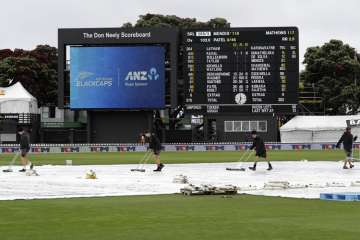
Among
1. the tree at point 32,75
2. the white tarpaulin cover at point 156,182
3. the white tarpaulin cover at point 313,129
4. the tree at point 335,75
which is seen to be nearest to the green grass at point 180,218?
the white tarpaulin cover at point 156,182

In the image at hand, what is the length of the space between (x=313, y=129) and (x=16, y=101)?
99.0 feet

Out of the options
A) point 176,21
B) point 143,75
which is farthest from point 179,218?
point 176,21

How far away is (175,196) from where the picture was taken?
20453 mm

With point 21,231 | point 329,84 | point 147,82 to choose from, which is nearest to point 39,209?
point 21,231

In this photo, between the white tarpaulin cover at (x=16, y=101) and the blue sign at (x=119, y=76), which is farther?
the white tarpaulin cover at (x=16, y=101)

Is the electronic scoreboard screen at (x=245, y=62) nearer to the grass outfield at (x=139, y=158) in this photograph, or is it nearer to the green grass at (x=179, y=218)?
the grass outfield at (x=139, y=158)

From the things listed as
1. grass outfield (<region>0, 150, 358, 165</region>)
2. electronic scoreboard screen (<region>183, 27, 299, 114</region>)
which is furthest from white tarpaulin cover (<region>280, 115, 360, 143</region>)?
grass outfield (<region>0, 150, 358, 165</region>)

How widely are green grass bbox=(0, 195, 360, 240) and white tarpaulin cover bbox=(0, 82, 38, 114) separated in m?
67.0

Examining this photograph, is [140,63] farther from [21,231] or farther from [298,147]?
[21,231]

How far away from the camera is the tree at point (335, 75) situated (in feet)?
308

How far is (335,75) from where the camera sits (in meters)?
97.4

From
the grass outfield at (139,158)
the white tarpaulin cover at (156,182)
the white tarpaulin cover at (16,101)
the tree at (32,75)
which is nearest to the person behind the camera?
the white tarpaulin cover at (156,182)

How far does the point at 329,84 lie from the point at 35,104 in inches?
1305

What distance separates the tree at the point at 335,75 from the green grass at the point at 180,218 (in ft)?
249
